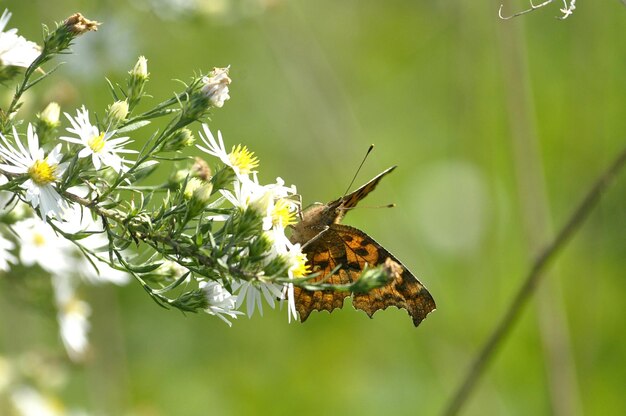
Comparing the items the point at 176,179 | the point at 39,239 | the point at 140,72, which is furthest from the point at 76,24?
the point at 39,239

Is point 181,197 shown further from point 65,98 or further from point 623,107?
point 623,107

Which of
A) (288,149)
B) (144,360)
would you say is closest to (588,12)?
(288,149)

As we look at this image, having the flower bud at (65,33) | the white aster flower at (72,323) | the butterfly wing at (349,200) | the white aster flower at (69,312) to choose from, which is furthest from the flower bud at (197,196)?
the white aster flower at (72,323)

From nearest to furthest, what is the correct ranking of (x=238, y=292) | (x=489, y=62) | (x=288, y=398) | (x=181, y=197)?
(x=181, y=197) → (x=238, y=292) → (x=288, y=398) → (x=489, y=62)

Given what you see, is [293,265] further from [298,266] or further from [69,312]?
[69,312]

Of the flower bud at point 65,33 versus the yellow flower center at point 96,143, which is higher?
the flower bud at point 65,33

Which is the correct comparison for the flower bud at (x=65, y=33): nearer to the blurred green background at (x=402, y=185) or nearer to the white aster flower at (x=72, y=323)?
the blurred green background at (x=402, y=185)
